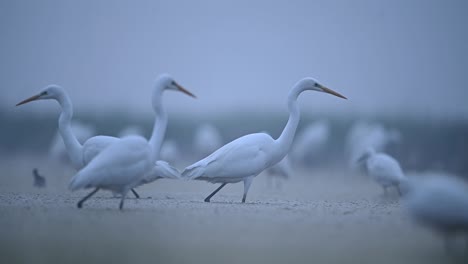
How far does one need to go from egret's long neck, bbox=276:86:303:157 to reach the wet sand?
1.10 m

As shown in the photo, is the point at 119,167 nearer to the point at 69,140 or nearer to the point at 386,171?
the point at 69,140

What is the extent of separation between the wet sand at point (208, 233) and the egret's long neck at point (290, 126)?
1.10 meters

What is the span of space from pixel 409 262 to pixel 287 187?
38.7ft

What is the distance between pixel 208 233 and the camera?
9.05 metres

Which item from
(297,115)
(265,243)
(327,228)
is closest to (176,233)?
(265,243)

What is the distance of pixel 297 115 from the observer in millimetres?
12883

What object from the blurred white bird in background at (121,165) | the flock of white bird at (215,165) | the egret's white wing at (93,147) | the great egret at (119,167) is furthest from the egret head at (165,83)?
the egret's white wing at (93,147)

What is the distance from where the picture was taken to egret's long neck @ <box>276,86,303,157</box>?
1243 cm

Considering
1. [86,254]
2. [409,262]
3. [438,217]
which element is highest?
[438,217]

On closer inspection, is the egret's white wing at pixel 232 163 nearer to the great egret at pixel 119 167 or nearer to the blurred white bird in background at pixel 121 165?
the blurred white bird in background at pixel 121 165

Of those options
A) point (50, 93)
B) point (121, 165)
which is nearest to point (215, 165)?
point (121, 165)

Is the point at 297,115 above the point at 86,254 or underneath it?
above

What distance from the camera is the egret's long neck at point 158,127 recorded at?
10359 millimetres

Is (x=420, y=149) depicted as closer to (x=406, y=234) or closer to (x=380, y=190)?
(x=380, y=190)
